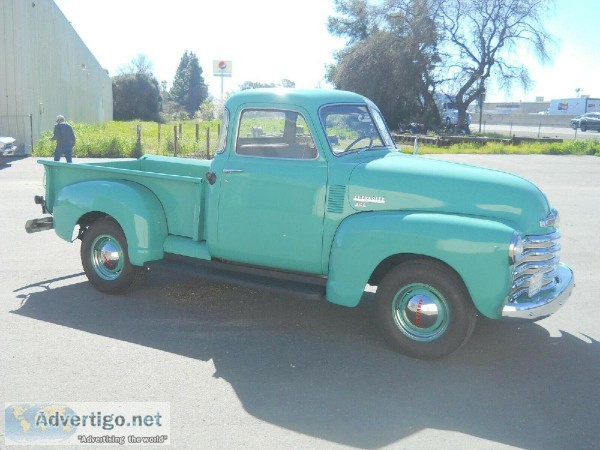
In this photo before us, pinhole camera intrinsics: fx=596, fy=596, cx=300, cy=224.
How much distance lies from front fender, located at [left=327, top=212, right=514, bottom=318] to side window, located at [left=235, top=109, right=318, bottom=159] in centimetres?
81

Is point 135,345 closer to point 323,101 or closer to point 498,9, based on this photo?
point 323,101

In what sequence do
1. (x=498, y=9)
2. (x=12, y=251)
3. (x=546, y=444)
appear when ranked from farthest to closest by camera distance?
(x=498, y=9) < (x=12, y=251) < (x=546, y=444)

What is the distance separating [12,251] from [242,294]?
346 centimetres

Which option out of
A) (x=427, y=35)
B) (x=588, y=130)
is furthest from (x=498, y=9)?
(x=588, y=130)

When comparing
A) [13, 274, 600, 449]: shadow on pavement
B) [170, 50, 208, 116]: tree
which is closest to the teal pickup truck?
[13, 274, 600, 449]: shadow on pavement

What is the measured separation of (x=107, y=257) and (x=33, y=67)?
20997 mm

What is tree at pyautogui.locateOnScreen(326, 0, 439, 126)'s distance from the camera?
140 ft

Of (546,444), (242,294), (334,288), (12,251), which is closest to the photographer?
(546,444)

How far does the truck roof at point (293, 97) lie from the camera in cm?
516

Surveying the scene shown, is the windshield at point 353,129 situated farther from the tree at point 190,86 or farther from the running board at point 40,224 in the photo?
the tree at point 190,86

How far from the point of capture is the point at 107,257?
5996mm

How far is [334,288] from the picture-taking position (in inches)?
186

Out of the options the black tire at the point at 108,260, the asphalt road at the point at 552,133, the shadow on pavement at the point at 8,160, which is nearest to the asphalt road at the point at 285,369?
the black tire at the point at 108,260

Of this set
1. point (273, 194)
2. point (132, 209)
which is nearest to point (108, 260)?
point (132, 209)
